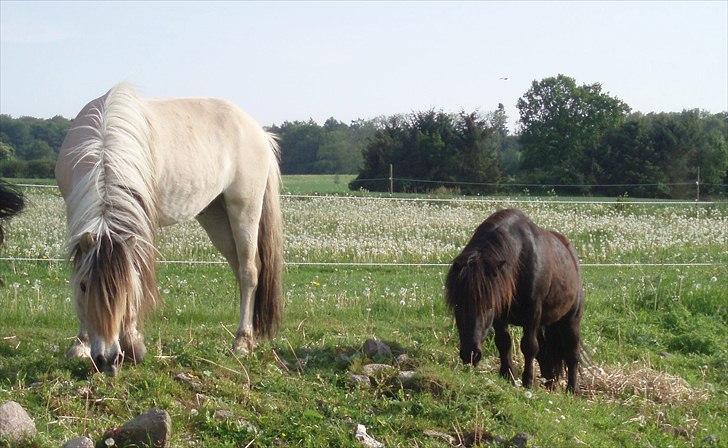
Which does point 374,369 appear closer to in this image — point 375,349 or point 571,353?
point 375,349

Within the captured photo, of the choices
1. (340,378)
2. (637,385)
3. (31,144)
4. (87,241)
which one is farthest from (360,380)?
(31,144)

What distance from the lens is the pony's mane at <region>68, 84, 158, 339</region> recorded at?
5551 mm

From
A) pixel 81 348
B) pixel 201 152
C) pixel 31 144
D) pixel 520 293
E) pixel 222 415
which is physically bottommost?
pixel 222 415

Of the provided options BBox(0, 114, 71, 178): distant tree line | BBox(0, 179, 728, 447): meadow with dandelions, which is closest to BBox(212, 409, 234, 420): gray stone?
BBox(0, 179, 728, 447): meadow with dandelions

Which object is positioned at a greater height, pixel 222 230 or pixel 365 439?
pixel 222 230

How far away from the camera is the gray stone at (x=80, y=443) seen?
15.8ft

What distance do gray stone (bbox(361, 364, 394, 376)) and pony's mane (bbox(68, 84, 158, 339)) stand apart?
1868 millimetres

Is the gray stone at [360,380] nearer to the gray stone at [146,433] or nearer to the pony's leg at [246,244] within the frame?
the pony's leg at [246,244]

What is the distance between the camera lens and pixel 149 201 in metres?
6.21

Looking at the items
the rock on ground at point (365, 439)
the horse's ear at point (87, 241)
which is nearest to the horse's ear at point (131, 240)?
the horse's ear at point (87, 241)

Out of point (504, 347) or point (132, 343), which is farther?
point (504, 347)

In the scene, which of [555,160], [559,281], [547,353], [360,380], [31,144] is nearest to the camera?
[360,380]

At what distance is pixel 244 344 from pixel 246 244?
0.94 m

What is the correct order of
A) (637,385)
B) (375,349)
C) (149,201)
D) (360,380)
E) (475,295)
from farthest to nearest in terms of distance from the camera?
(637,385), (375,349), (475,295), (360,380), (149,201)
